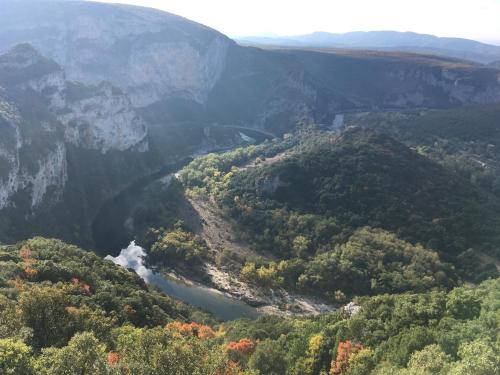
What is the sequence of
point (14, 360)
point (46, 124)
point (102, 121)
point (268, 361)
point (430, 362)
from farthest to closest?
point (102, 121) < point (46, 124) < point (268, 361) < point (430, 362) < point (14, 360)

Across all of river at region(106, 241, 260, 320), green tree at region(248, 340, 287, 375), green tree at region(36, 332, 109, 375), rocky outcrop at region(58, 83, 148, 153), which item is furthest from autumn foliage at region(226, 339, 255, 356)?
rocky outcrop at region(58, 83, 148, 153)

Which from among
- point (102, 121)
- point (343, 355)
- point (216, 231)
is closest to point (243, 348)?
point (343, 355)

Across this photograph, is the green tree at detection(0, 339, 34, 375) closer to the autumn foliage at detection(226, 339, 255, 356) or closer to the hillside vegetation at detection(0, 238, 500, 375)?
the hillside vegetation at detection(0, 238, 500, 375)

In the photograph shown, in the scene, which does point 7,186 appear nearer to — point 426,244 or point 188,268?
point 188,268

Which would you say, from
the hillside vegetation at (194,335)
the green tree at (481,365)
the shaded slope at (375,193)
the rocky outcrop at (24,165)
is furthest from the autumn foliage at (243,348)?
the rocky outcrop at (24,165)

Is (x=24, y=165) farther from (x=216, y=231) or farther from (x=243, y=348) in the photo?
(x=243, y=348)

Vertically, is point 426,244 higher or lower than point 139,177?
higher

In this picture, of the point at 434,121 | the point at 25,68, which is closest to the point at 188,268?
the point at 25,68
